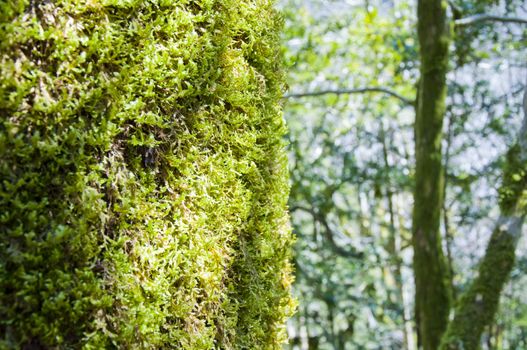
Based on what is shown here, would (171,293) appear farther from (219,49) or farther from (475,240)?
(475,240)

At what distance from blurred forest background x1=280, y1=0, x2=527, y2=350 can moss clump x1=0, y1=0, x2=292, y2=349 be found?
457 cm

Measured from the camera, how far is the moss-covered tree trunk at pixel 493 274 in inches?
182

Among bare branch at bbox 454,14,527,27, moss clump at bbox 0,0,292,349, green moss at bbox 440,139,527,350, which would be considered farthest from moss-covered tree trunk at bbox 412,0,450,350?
moss clump at bbox 0,0,292,349

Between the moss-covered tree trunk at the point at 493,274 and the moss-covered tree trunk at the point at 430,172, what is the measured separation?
769mm

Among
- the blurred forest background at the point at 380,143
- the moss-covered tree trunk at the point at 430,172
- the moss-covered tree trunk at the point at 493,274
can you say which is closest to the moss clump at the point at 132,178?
the moss-covered tree trunk at the point at 493,274

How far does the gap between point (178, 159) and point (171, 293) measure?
0.32 m

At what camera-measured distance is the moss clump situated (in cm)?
104

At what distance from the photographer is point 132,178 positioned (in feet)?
4.02

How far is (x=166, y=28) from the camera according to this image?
1.34 m

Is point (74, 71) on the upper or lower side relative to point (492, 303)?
upper

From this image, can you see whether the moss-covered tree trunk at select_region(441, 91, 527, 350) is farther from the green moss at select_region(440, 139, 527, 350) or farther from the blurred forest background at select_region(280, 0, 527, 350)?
the blurred forest background at select_region(280, 0, 527, 350)

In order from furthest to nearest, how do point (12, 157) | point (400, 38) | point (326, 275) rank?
point (400, 38) < point (326, 275) < point (12, 157)

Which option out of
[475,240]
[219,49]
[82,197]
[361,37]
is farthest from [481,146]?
[82,197]

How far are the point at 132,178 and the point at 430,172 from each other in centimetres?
492
